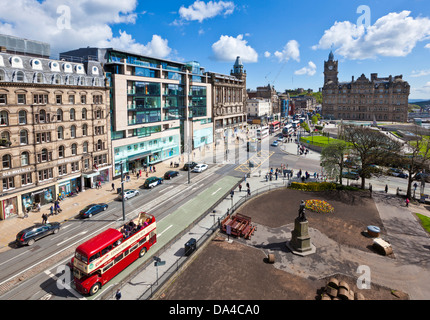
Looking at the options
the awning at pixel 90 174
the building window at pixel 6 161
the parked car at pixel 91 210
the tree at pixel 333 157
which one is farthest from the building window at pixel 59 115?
the tree at pixel 333 157

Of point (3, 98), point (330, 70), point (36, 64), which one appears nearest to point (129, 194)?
point (3, 98)

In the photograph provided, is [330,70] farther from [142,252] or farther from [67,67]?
[142,252]

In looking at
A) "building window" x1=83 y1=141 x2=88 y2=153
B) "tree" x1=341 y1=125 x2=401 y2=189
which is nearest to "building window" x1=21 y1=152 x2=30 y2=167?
"building window" x1=83 y1=141 x2=88 y2=153

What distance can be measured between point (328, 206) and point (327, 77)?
17145cm

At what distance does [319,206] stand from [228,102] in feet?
217

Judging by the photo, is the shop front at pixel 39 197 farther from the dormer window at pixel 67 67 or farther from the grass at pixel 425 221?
the grass at pixel 425 221

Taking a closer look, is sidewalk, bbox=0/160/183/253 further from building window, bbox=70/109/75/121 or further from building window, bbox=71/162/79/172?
building window, bbox=70/109/75/121

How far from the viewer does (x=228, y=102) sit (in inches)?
3743

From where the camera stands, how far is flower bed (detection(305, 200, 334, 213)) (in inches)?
1373

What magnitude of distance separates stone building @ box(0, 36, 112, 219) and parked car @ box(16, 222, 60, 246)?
8.23 meters

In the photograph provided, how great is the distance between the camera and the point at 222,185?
4594 centimetres

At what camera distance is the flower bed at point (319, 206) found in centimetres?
3488

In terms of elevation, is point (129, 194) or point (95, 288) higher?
point (129, 194)

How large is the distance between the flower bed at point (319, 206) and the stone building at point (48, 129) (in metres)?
34.4
